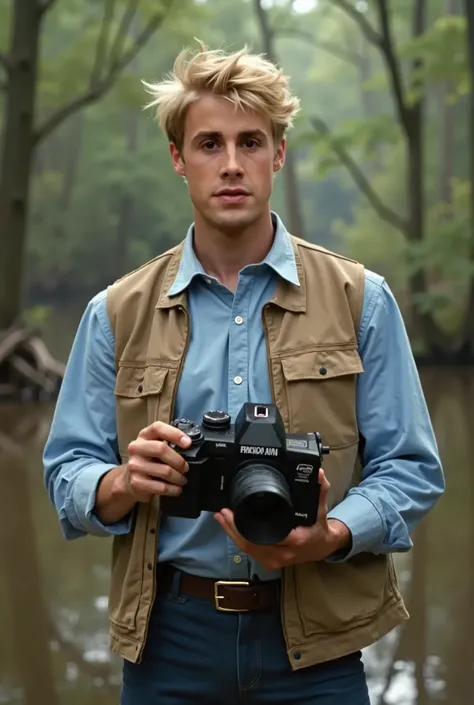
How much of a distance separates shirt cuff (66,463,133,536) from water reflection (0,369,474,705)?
2.10m

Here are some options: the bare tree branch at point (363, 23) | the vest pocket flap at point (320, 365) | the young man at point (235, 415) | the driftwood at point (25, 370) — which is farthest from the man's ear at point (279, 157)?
the bare tree branch at point (363, 23)

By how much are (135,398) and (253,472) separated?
1.40 feet

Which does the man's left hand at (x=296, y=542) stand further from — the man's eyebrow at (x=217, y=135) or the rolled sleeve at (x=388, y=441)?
the man's eyebrow at (x=217, y=135)

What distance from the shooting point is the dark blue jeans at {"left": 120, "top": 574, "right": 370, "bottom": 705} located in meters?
2.06

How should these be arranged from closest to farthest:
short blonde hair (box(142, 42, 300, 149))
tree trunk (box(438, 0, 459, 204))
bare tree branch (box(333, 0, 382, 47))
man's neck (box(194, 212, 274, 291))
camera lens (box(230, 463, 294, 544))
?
camera lens (box(230, 463, 294, 544)) → short blonde hair (box(142, 42, 300, 149)) → man's neck (box(194, 212, 274, 291)) → bare tree branch (box(333, 0, 382, 47)) → tree trunk (box(438, 0, 459, 204))

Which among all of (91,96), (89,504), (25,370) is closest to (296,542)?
(89,504)

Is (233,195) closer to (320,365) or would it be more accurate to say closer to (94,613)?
(320,365)

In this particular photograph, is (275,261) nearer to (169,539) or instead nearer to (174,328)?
(174,328)

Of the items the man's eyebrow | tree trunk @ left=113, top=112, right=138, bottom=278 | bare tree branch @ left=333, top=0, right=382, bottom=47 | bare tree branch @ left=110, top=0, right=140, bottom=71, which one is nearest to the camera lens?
the man's eyebrow

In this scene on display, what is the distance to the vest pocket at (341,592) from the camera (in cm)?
205

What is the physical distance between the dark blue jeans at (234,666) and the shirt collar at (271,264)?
719 mm

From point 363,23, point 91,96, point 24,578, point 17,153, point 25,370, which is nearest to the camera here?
point 24,578

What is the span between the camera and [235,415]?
2.09m

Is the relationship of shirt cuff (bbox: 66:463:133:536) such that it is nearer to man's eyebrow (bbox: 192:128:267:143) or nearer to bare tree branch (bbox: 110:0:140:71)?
man's eyebrow (bbox: 192:128:267:143)
